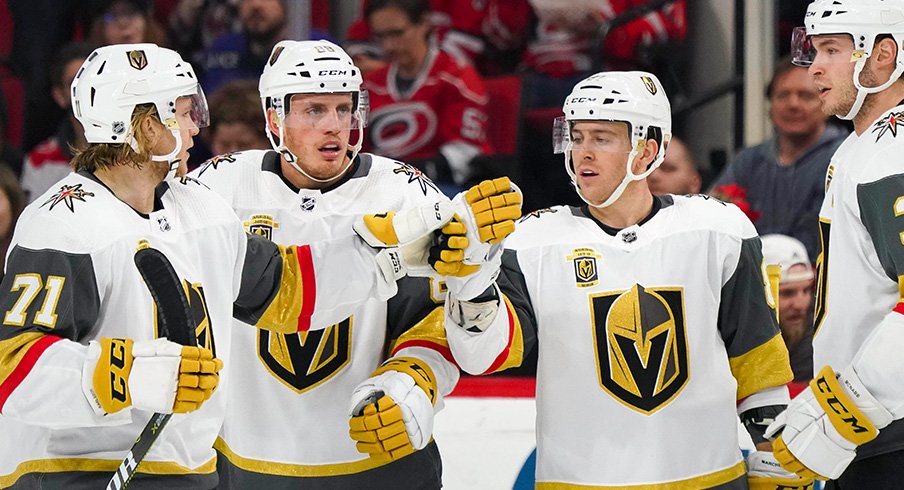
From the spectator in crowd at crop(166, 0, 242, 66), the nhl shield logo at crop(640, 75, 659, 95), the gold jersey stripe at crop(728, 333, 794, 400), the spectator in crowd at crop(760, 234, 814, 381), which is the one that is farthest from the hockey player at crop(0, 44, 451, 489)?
the spectator in crowd at crop(166, 0, 242, 66)

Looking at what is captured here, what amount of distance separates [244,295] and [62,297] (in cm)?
56

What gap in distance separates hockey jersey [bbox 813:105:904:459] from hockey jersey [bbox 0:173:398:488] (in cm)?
127

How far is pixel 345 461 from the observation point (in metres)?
3.45

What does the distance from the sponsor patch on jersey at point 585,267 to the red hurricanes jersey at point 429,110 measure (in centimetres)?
232

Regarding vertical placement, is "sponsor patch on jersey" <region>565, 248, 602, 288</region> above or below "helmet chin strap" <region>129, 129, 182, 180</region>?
below

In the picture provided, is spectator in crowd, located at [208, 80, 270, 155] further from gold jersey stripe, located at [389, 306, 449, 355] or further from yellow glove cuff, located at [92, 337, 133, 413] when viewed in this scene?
yellow glove cuff, located at [92, 337, 133, 413]

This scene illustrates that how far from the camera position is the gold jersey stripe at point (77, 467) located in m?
2.75

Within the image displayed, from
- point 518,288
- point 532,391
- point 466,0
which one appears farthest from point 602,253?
point 466,0

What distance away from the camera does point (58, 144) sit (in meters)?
5.88

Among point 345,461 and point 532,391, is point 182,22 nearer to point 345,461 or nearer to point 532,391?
point 532,391

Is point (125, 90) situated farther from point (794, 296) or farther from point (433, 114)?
point (433, 114)

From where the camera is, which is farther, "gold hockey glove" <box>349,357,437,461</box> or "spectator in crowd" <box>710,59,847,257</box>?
"spectator in crowd" <box>710,59,847,257</box>

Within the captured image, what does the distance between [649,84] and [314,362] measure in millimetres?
1045

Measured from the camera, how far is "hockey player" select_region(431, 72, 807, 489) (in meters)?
3.25
